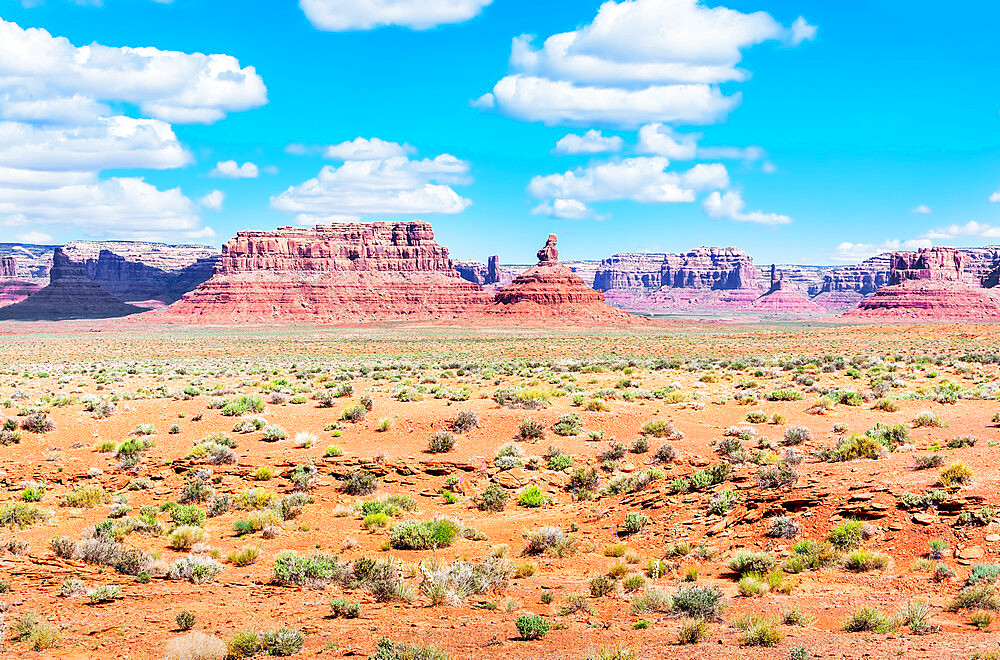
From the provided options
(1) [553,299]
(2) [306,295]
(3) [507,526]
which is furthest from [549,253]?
(3) [507,526]

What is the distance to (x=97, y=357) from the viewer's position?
200 feet

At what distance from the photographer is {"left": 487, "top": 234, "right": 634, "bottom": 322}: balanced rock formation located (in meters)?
164

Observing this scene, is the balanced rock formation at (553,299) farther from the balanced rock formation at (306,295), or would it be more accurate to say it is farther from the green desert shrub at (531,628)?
the green desert shrub at (531,628)

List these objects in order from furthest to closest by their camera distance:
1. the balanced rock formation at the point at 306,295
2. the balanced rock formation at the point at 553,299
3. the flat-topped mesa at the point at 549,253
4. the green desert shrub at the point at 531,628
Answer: the flat-topped mesa at the point at 549,253 < the balanced rock formation at the point at 306,295 < the balanced rock formation at the point at 553,299 < the green desert shrub at the point at 531,628

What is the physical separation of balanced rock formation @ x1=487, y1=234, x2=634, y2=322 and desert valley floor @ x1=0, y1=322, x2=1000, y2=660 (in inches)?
5414

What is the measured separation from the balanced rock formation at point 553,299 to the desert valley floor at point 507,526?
137514mm

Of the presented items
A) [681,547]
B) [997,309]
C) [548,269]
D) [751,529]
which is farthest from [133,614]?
[997,309]

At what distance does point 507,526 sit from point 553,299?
15734 cm

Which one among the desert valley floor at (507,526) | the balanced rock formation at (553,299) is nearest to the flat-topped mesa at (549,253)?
the balanced rock formation at (553,299)

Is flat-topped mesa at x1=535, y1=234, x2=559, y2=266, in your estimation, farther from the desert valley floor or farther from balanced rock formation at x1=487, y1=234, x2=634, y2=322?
the desert valley floor

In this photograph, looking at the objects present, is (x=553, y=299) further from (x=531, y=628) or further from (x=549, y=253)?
(x=531, y=628)

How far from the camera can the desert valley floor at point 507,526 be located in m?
8.82

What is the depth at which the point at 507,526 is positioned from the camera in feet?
48.4

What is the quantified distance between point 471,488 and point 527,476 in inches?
55.1
